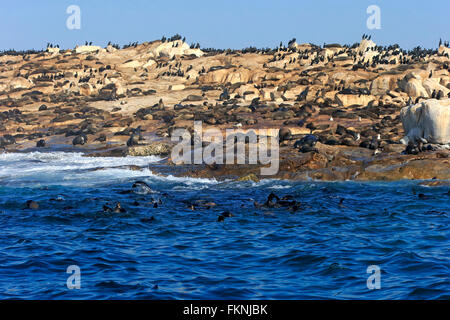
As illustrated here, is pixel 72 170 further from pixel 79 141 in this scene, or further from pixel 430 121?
pixel 430 121

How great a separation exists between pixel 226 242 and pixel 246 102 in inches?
1352

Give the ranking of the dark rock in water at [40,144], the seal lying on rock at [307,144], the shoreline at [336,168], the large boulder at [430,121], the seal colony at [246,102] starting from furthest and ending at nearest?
the dark rock in water at [40,144] < the large boulder at [430,121] < the seal lying on rock at [307,144] < the seal colony at [246,102] < the shoreline at [336,168]

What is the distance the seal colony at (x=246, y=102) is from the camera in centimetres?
2348

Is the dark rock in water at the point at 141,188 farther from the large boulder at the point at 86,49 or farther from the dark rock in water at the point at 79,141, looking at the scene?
the large boulder at the point at 86,49

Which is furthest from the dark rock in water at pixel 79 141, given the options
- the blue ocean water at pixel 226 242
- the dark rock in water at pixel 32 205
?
the dark rock in water at pixel 32 205

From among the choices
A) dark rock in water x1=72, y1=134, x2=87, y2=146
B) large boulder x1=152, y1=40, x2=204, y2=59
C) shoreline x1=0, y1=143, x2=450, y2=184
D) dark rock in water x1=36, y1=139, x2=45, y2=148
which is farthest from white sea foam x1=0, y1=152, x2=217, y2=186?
large boulder x1=152, y1=40, x2=204, y2=59

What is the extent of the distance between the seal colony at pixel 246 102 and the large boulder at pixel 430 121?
6cm

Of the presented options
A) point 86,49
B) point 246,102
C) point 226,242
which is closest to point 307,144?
point 226,242

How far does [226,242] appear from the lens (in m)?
12.8

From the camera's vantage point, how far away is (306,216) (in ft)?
50.6

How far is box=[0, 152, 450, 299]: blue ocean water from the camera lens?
31.7 feet

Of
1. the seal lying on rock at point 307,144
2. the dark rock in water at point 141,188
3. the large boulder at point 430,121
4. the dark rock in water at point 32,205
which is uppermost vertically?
the large boulder at point 430,121
